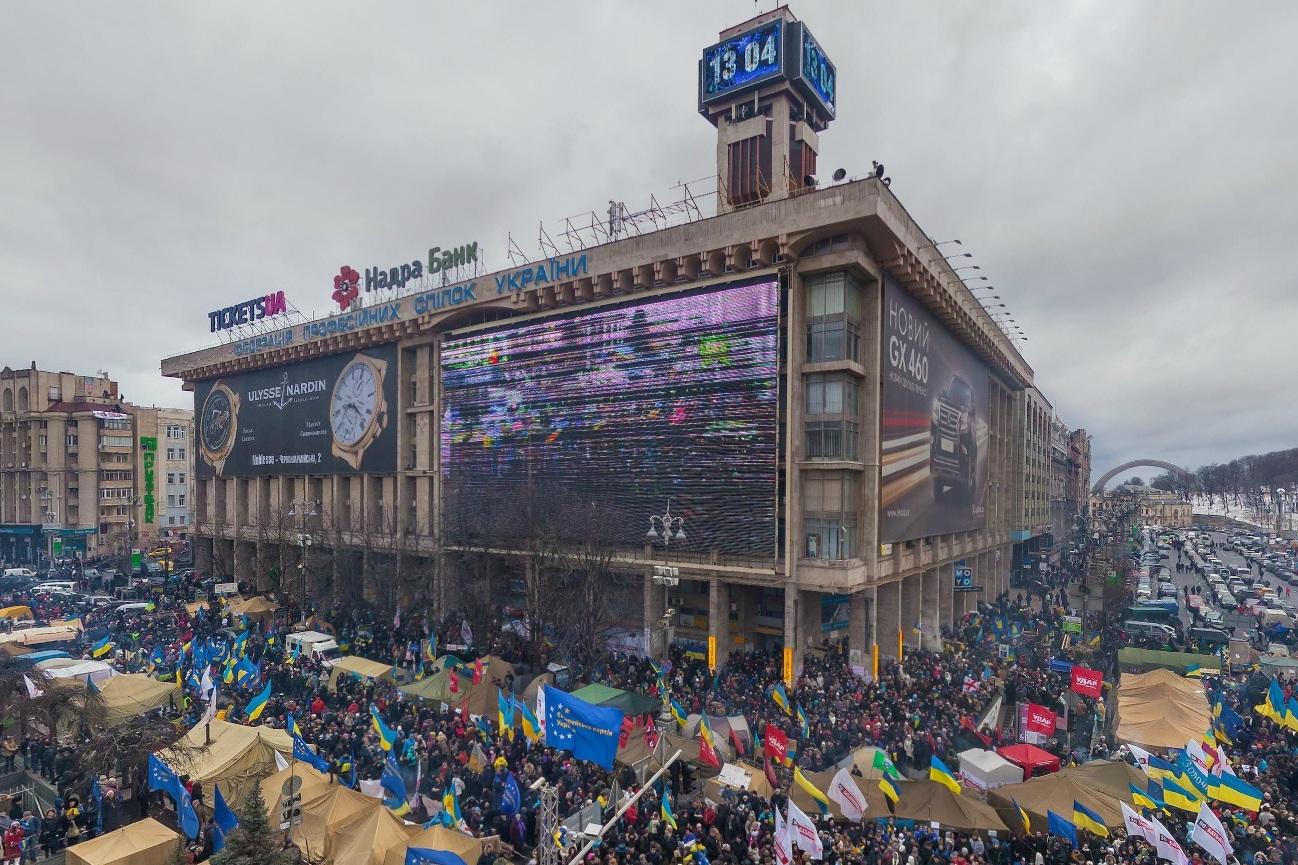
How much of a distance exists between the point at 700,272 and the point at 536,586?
1625 cm

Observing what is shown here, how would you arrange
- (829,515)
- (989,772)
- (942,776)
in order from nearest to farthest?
(942,776) → (989,772) → (829,515)

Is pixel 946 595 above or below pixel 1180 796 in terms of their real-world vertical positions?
below

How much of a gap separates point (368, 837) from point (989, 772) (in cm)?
1455

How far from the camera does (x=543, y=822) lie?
13086mm

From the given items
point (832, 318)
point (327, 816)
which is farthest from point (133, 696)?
point (832, 318)

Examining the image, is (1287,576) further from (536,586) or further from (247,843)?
(247,843)

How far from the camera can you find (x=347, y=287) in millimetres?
51875

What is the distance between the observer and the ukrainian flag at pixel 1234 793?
14.1m

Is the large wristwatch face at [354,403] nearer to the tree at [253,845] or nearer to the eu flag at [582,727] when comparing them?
the eu flag at [582,727]

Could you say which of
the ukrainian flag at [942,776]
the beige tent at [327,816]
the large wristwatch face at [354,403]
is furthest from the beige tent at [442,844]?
the large wristwatch face at [354,403]

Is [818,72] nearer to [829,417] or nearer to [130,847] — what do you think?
[829,417]

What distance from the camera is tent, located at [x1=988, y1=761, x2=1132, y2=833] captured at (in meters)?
14.6

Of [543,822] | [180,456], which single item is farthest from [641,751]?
[180,456]

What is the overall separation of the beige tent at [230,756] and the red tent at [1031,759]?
1857 centimetres
